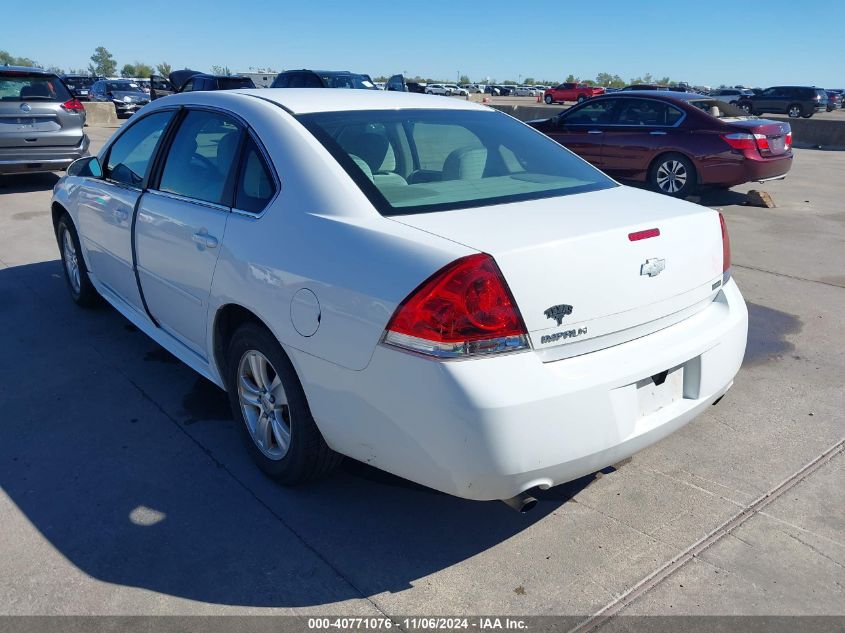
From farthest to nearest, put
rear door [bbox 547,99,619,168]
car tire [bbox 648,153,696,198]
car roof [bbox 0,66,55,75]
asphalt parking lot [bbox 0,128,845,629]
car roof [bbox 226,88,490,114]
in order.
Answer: rear door [bbox 547,99,619,168] → car roof [bbox 0,66,55,75] → car tire [bbox 648,153,696,198] → car roof [bbox 226,88,490,114] → asphalt parking lot [bbox 0,128,845,629]

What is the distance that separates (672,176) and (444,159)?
7.60 meters

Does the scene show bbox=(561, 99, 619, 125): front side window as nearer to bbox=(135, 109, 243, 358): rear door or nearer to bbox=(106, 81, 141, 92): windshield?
bbox=(135, 109, 243, 358): rear door

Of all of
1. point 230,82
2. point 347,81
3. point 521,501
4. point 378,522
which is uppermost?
point 230,82

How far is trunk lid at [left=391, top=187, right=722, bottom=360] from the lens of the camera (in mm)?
2434

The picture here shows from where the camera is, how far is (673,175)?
33.5 ft

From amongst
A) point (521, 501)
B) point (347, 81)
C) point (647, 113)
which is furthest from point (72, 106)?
point (521, 501)

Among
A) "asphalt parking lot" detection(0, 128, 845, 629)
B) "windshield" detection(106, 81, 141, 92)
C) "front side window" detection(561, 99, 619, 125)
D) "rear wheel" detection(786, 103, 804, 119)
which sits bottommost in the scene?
"rear wheel" detection(786, 103, 804, 119)

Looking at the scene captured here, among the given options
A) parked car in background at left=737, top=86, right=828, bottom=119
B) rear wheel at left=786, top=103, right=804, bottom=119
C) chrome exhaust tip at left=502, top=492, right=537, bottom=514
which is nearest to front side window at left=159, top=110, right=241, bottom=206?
chrome exhaust tip at left=502, top=492, right=537, bottom=514

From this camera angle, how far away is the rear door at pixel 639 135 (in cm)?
1014

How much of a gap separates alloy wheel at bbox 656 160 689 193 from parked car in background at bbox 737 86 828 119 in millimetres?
28648

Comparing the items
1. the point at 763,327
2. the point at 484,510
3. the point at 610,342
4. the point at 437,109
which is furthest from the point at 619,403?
the point at 763,327

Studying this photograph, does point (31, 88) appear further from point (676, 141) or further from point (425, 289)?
point (425, 289)

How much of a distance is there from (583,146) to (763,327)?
6197 millimetres

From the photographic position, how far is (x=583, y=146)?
11.0m
